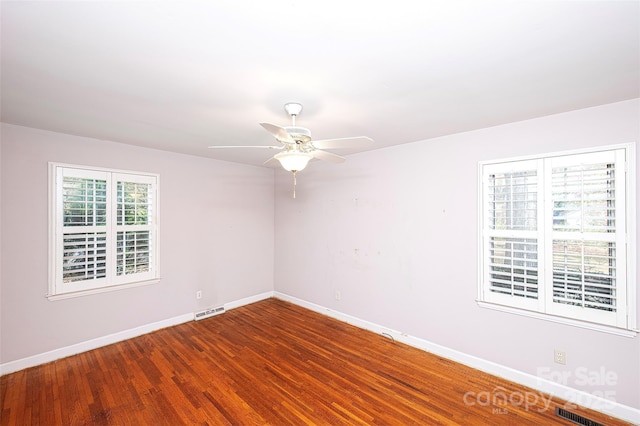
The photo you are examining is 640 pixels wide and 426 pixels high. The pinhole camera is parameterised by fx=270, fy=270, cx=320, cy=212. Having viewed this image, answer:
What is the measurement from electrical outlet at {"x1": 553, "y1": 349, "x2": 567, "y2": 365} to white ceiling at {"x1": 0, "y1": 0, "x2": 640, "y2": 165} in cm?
216

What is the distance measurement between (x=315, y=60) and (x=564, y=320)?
3.00 meters

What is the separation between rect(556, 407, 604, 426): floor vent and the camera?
211cm

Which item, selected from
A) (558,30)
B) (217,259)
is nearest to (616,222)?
(558,30)

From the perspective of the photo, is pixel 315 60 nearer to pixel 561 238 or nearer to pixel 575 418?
pixel 561 238

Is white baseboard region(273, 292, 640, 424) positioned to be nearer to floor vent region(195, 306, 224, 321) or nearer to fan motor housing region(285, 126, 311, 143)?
floor vent region(195, 306, 224, 321)

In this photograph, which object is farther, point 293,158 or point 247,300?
point 247,300

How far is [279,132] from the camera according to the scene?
1.79 meters

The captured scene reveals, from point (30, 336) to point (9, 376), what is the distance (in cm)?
37

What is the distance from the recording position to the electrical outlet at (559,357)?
94.9 inches

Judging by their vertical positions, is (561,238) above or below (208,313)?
above

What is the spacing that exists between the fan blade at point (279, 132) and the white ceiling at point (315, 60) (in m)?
0.35

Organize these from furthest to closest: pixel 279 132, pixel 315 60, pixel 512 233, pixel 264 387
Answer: pixel 512 233
pixel 264 387
pixel 279 132
pixel 315 60

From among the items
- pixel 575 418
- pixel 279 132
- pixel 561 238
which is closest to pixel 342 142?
pixel 279 132

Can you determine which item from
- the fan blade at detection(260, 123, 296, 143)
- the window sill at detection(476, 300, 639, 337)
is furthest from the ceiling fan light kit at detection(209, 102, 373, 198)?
the window sill at detection(476, 300, 639, 337)
